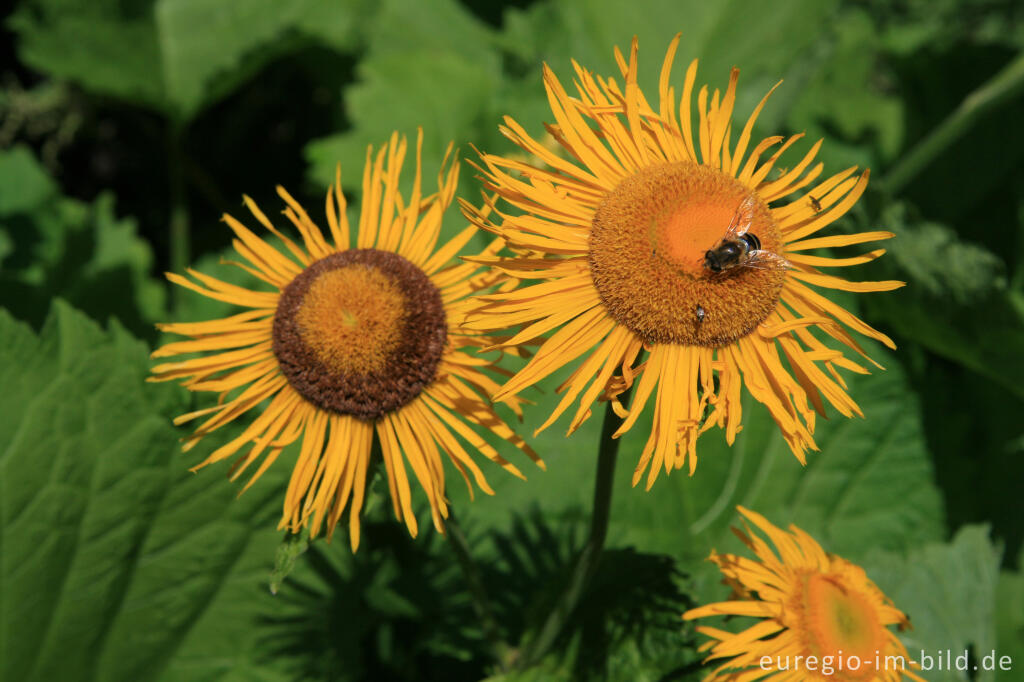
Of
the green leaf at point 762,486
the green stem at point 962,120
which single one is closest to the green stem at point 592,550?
the green leaf at point 762,486

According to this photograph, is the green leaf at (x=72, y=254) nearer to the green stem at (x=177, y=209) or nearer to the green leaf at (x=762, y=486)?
the green stem at (x=177, y=209)

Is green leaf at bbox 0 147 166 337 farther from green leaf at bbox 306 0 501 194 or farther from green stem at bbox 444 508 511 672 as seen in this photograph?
green stem at bbox 444 508 511 672

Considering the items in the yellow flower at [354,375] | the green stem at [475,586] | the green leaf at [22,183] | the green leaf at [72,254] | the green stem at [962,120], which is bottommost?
the green stem at [475,586]

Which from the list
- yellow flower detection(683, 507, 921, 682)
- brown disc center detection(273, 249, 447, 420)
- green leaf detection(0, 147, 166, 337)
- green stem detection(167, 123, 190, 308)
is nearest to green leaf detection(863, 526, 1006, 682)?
yellow flower detection(683, 507, 921, 682)

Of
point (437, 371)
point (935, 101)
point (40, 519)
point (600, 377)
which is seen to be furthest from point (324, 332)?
point (935, 101)

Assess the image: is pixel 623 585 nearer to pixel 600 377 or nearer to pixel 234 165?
pixel 600 377

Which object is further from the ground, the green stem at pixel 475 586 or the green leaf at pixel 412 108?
the green leaf at pixel 412 108

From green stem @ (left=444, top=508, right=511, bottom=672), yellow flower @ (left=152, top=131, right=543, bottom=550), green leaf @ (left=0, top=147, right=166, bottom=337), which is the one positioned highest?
green leaf @ (left=0, top=147, right=166, bottom=337)
